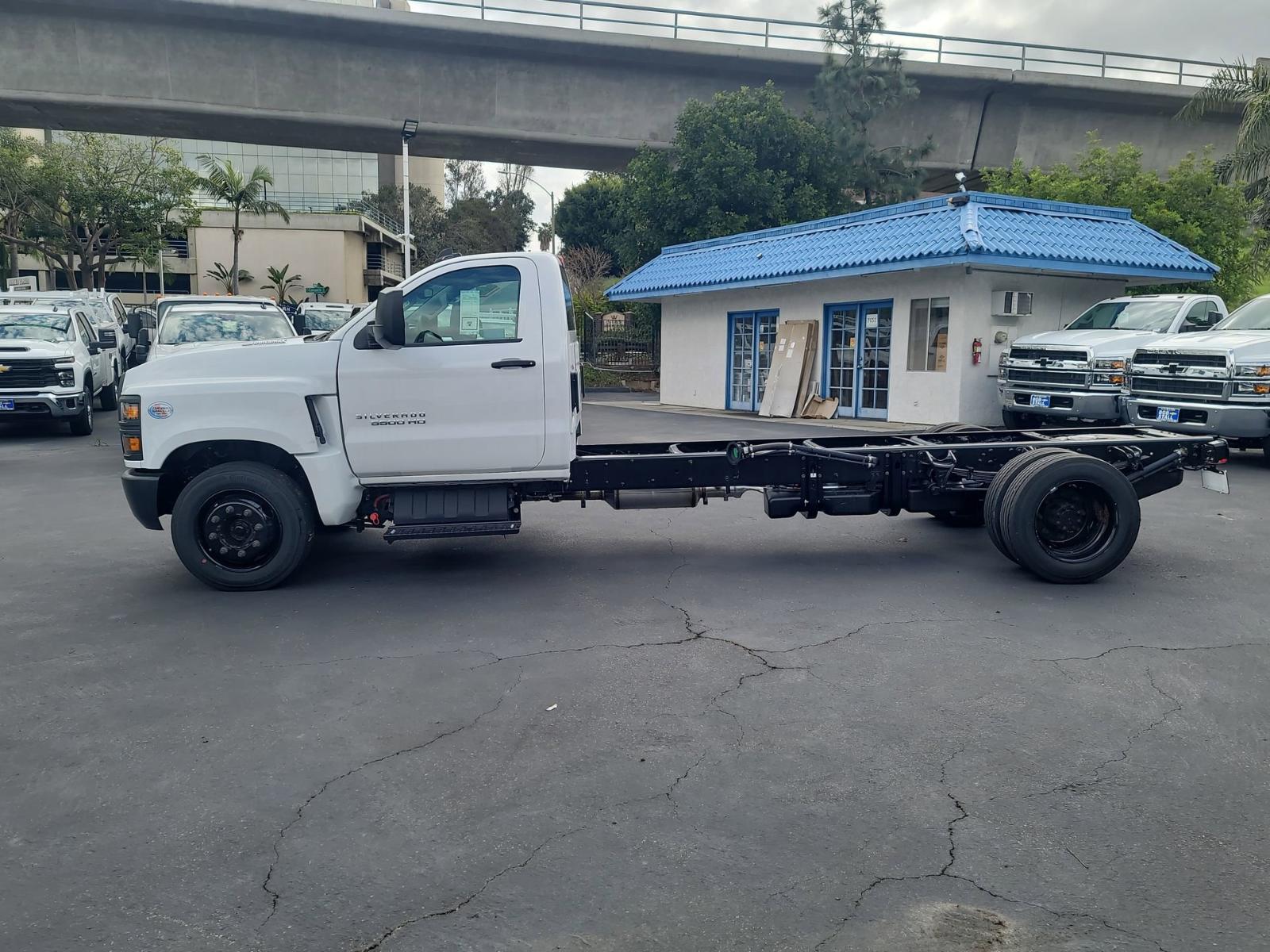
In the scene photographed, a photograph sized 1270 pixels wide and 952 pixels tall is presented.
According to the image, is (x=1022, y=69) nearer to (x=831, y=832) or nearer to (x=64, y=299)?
(x=64, y=299)

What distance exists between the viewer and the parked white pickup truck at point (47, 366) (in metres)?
16.1

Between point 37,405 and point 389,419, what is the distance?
40.5 feet

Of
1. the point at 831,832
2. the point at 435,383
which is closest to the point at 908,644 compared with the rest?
the point at 831,832

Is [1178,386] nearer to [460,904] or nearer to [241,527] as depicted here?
[241,527]

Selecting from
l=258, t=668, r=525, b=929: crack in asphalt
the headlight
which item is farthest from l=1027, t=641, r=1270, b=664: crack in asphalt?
the headlight

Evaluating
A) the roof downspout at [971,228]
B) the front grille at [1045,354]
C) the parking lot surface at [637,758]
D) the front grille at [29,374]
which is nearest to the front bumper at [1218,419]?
the front grille at [1045,354]

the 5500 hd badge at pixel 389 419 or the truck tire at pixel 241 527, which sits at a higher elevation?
the 5500 hd badge at pixel 389 419

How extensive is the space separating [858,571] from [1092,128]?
2794 centimetres

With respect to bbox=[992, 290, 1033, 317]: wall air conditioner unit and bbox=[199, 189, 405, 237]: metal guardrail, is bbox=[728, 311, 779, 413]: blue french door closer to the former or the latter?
bbox=[992, 290, 1033, 317]: wall air conditioner unit

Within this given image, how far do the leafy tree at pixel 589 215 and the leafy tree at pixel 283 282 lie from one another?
48.8 ft

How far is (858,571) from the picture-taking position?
24.8ft

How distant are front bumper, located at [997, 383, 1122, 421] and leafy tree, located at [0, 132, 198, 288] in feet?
118

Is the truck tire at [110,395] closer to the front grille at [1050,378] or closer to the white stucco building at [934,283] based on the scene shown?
the white stucco building at [934,283]

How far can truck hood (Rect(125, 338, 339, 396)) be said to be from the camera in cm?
677
